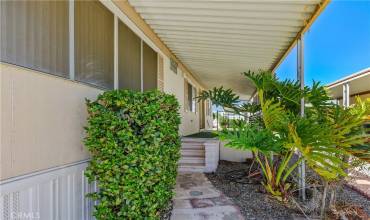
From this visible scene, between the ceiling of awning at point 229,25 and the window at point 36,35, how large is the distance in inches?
74.3

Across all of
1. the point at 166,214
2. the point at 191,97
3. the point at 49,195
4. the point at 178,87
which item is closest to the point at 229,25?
the point at 166,214

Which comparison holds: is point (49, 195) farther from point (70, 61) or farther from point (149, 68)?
point (149, 68)

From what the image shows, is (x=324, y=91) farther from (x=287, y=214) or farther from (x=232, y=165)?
(x=232, y=165)

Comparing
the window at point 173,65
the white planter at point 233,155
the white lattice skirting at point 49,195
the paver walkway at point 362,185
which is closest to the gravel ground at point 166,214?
the white lattice skirting at point 49,195

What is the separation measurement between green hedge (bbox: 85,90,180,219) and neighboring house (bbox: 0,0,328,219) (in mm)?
305

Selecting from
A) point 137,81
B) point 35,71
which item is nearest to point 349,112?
point 137,81

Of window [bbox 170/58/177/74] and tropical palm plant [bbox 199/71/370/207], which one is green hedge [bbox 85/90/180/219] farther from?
window [bbox 170/58/177/74]

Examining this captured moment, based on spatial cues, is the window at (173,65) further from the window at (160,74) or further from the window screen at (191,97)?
the window screen at (191,97)

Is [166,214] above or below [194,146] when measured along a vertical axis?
below

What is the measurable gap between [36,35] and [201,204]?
9.77 ft

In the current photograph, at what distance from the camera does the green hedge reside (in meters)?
2.58

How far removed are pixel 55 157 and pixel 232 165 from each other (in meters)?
5.34

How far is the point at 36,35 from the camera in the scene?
91.9 inches

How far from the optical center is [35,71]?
2.27m
